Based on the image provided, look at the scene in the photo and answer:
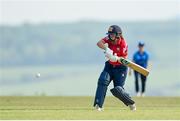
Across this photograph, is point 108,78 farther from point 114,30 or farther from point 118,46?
point 114,30

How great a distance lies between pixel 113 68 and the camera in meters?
26.2

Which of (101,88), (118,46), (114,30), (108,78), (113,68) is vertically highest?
(114,30)

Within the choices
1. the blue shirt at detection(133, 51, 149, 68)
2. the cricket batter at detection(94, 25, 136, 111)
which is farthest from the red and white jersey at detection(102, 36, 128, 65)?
the blue shirt at detection(133, 51, 149, 68)

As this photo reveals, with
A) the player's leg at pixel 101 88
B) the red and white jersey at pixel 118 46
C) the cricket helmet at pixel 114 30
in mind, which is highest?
the cricket helmet at pixel 114 30

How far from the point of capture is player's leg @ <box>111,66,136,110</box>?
2606 centimetres

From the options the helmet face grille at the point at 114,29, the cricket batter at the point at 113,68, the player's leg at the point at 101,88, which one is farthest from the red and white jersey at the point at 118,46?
the player's leg at the point at 101,88

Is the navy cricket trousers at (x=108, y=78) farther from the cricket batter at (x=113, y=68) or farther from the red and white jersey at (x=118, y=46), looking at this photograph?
the red and white jersey at (x=118, y=46)

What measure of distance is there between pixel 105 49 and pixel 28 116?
4.05 meters

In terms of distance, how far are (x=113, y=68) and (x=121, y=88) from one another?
58 cm

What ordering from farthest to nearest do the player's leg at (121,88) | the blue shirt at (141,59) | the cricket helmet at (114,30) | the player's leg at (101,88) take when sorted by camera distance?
the blue shirt at (141,59)
the player's leg at (121,88)
the player's leg at (101,88)
the cricket helmet at (114,30)

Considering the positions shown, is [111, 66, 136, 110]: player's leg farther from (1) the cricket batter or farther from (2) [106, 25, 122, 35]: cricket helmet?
(2) [106, 25, 122, 35]: cricket helmet

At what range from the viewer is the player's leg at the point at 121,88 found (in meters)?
26.1

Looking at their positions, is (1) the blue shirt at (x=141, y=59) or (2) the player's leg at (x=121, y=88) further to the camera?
(1) the blue shirt at (x=141, y=59)

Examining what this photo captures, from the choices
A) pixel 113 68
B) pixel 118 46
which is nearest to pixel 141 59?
pixel 113 68
